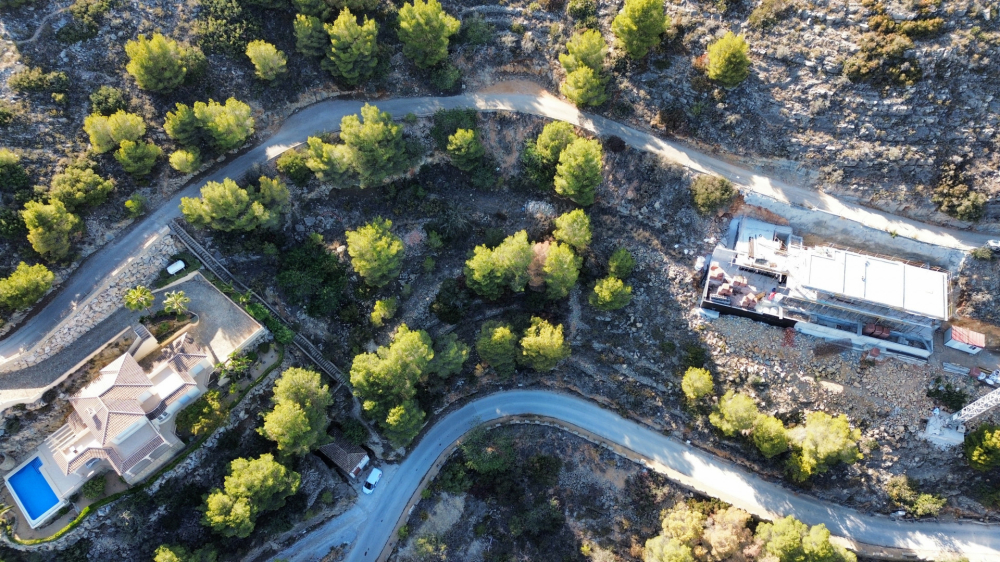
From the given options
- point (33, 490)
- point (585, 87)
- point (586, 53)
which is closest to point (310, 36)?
point (586, 53)

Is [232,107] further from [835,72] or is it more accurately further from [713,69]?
[835,72]

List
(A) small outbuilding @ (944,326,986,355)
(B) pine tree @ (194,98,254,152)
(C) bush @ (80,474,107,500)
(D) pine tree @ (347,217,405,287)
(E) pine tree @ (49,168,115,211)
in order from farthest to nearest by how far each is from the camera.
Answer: (D) pine tree @ (347,217,405,287) → (B) pine tree @ (194,98,254,152) → (A) small outbuilding @ (944,326,986,355) → (E) pine tree @ (49,168,115,211) → (C) bush @ (80,474,107,500)

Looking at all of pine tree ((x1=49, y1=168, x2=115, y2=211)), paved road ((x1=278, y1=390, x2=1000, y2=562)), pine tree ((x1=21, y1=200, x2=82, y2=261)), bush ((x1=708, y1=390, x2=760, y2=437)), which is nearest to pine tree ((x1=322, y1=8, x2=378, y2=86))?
pine tree ((x1=49, y1=168, x2=115, y2=211))

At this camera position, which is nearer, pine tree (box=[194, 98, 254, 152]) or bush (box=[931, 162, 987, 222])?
bush (box=[931, 162, 987, 222])

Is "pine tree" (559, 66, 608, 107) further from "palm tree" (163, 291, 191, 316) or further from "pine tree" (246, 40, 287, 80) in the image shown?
"palm tree" (163, 291, 191, 316)

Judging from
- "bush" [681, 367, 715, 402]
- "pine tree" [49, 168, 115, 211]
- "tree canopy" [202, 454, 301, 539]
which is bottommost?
"tree canopy" [202, 454, 301, 539]

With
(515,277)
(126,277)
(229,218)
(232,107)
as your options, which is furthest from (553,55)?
(126,277)
